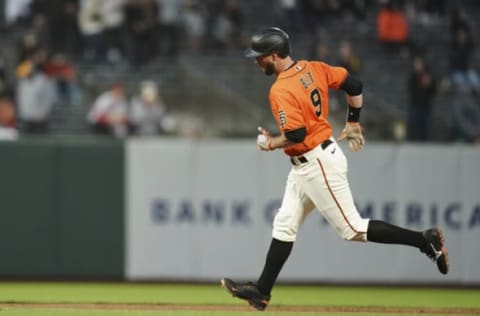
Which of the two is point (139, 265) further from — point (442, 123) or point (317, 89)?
point (442, 123)

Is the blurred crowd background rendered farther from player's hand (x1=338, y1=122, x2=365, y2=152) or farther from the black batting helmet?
the black batting helmet

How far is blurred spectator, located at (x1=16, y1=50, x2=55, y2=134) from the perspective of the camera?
1745 cm

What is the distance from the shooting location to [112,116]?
17.1 m

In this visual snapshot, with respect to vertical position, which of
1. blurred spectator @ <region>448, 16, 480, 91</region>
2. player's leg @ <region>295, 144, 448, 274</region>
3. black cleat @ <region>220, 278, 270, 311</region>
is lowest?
blurred spectator @ <region>448, 16, 480, 91</region>

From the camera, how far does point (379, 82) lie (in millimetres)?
19125

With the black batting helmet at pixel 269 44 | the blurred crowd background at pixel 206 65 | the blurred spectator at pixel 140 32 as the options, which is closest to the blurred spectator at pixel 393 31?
the blurred crowd background at pixel 206 65

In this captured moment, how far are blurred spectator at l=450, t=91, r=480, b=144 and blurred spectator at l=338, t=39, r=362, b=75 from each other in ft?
5.23

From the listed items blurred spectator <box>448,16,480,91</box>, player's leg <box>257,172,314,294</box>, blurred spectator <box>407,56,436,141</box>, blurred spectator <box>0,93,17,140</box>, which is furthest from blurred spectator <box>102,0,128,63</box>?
player's leg <box>257,172,314,294</box>

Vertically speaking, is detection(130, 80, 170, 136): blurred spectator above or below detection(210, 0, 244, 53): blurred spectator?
below

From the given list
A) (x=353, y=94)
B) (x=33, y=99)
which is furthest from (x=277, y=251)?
(x=33, y=99)

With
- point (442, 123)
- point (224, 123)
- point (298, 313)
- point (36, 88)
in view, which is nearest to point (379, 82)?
point (442, 123)

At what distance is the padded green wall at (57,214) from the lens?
44.2 feet

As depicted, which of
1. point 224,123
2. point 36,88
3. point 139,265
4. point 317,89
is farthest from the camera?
point 224,123

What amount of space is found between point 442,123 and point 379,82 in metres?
1.36
